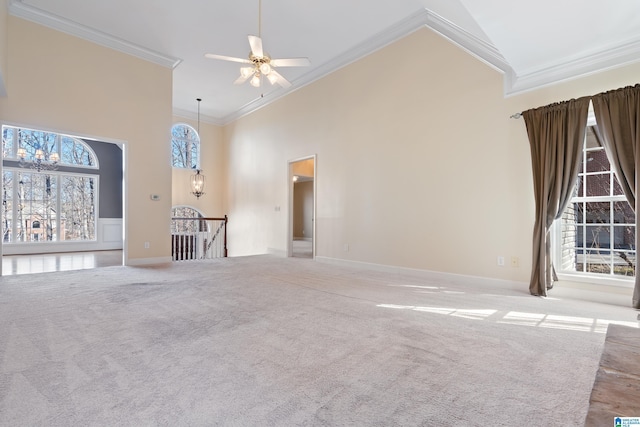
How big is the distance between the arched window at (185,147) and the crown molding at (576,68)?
8.47 m

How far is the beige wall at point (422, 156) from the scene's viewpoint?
4.06 metres

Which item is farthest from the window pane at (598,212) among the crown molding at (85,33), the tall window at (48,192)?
the tall window at (48,192)

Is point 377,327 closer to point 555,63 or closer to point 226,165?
point 555,63

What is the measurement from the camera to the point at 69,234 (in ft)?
29.3

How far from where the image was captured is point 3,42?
436 cm

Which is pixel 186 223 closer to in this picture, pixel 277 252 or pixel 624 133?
pixel 277 252

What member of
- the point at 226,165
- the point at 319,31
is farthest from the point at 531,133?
the point at 226,165

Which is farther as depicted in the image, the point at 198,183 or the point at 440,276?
the point at 198,183

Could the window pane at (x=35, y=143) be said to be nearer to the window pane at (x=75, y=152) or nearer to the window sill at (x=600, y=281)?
the window pane at (x=75, y=152)

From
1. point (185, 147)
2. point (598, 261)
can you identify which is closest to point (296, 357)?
point (598, 261)

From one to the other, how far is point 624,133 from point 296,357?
13.0ft

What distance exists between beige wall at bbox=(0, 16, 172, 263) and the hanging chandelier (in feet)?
13.8

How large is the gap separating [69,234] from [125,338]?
8805mm

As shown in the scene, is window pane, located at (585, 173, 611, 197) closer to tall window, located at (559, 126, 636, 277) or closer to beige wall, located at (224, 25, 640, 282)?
tall window, located at (559, 126, 636, 277)
